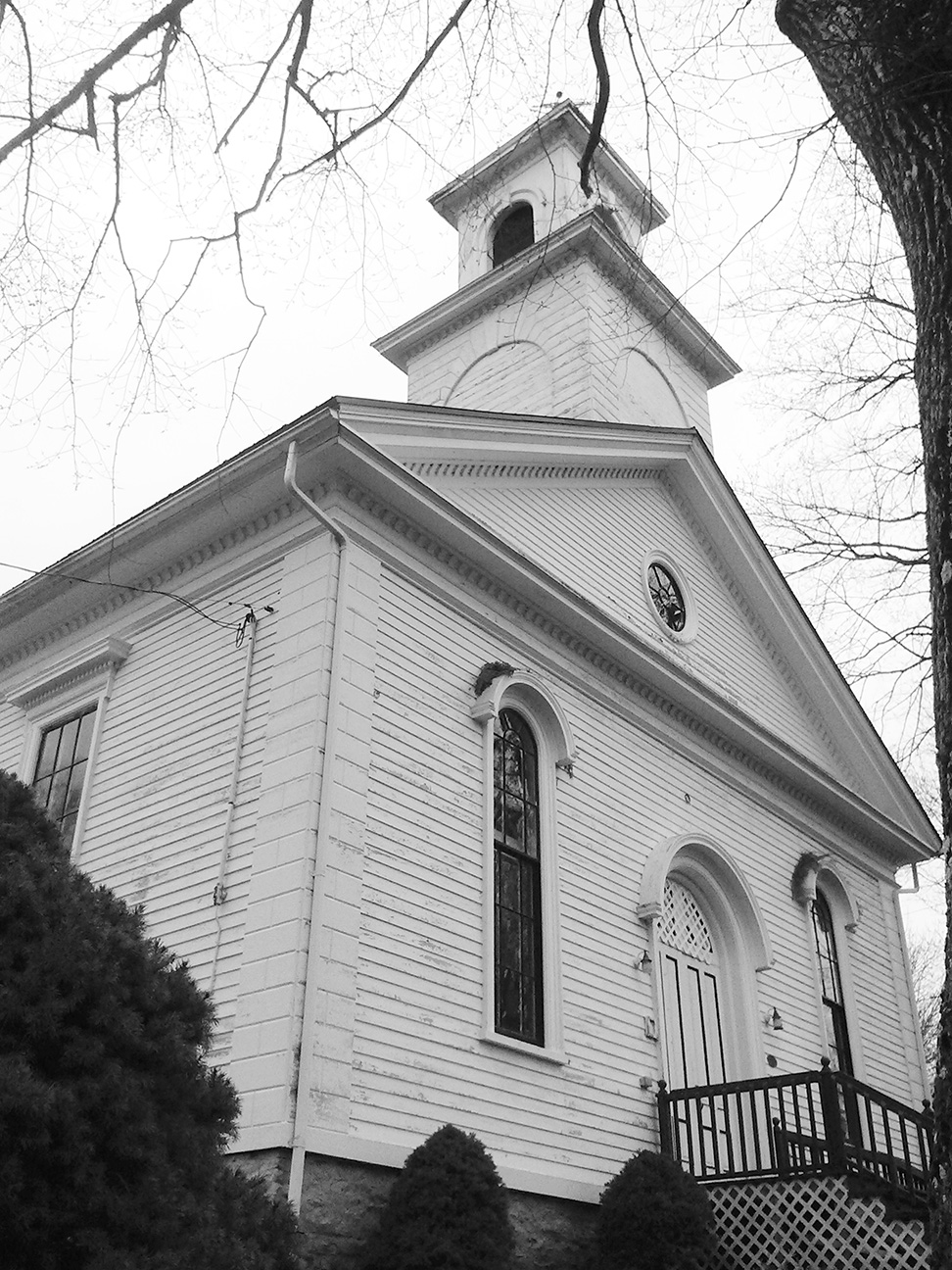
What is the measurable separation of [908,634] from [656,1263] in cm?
540

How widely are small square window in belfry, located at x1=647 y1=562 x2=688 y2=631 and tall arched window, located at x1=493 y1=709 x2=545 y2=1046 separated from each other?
356 centimetres

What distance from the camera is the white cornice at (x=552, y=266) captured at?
18531 mm

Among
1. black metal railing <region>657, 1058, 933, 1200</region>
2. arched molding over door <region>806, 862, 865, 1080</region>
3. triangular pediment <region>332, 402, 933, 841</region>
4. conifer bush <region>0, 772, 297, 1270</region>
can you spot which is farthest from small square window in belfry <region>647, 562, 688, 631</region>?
conifer bush <region>0, 772, 297, 1270</region>

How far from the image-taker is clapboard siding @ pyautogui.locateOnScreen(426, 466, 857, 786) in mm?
12594

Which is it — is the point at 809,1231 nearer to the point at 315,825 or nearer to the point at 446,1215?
the point at 446,1215

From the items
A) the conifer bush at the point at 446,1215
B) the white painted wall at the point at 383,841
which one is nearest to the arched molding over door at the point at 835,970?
the white painted wall at the point at 383,841

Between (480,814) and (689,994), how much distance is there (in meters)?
3.60

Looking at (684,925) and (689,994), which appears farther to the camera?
(684,925)

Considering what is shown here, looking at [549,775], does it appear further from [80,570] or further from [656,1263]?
[80,570]

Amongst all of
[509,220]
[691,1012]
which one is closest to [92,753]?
[691,1012]

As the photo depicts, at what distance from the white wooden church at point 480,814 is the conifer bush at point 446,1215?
0.96 ft

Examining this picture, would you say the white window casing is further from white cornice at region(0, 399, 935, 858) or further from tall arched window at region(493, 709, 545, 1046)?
tall arched window at region(493, 709, 545, 1046)

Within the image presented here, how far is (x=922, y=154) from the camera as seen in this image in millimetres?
4586

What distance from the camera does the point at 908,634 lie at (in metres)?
10.8
